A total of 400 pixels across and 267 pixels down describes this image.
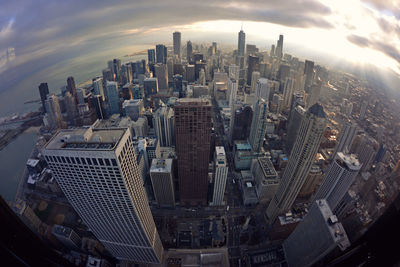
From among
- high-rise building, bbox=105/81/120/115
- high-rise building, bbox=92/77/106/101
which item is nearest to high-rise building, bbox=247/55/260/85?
high-rise building, bbox=105/81/120/115

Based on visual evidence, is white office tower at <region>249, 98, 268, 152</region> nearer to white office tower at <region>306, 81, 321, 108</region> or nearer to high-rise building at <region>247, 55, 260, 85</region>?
white office tower at <region>306, 81, 321, 108</region>

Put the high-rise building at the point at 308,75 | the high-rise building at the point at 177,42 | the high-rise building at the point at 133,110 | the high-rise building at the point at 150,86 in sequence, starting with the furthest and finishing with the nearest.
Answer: the high-rise building at the point at 177,42 → the high-rise building at the point at 150,86 → the high-rise building at the point at 308,75 → the high-rise building at the point at 133,110

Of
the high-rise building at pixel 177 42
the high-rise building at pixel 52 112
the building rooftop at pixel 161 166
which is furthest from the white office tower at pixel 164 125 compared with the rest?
the high-rise building at pixel 177 42

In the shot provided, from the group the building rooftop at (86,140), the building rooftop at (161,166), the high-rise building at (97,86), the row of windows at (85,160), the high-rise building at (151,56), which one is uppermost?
the building rooftop at (86,140)

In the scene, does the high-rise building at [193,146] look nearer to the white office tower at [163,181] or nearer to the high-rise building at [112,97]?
the white office tower at [163,181]


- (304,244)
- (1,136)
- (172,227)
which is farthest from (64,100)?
(304,244)

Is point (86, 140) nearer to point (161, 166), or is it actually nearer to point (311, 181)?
point (161, 166)

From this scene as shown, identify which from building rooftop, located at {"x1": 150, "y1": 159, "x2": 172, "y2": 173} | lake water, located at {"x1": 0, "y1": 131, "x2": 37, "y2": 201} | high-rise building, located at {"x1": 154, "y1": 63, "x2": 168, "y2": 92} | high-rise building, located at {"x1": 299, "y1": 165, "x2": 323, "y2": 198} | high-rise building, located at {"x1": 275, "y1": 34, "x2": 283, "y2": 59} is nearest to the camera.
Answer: building rooftop, located at {"x1": 150, "y1": 159, "x2": 172, "y2": 173}
